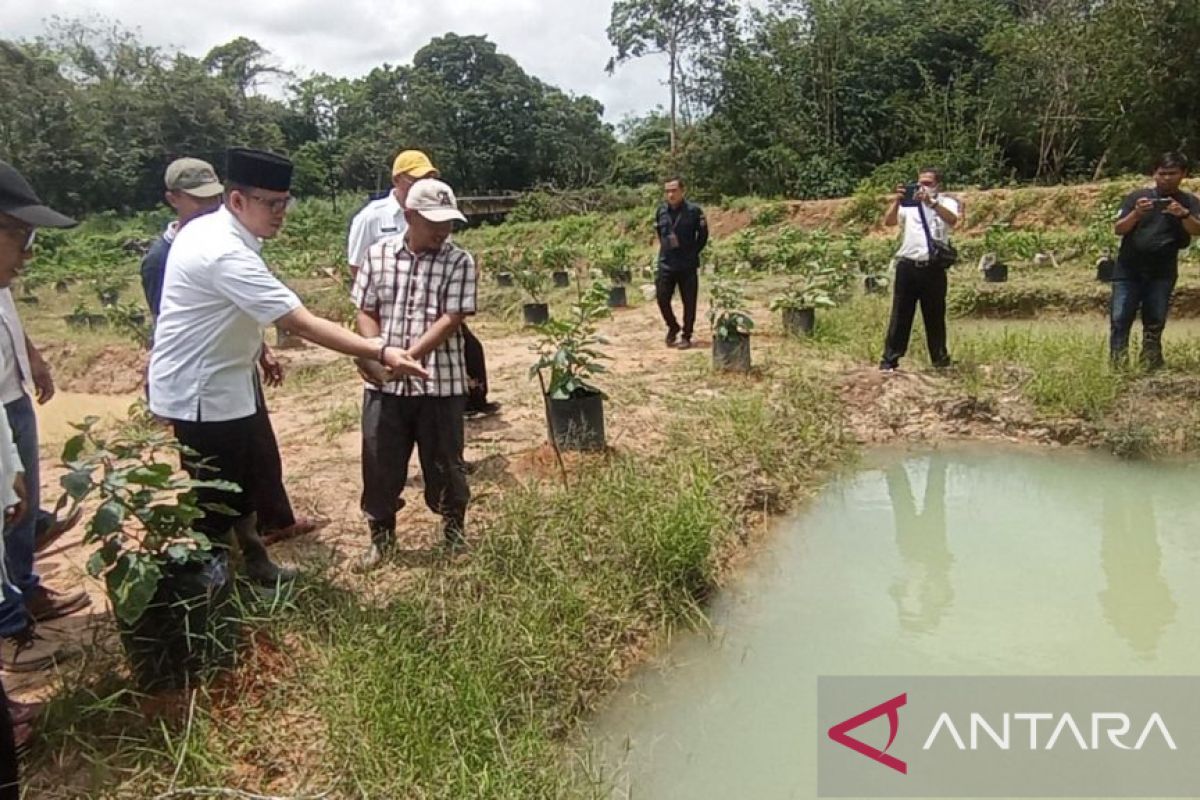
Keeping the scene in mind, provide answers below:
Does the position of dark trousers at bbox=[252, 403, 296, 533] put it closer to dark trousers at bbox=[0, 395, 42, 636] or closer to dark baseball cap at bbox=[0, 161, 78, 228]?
dark trousers at bbox=[0, 395, 42, 636]

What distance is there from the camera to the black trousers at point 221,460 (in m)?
2.43

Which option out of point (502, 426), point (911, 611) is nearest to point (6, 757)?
point (911, 611)

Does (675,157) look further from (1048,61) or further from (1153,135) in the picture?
(1153,135)

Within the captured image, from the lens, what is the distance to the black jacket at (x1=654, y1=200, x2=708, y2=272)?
6.32 m

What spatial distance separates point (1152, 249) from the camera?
15.4 feet

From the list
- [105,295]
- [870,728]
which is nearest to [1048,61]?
[105,295]

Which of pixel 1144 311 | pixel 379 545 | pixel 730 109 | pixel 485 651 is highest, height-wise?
pixel 730 109

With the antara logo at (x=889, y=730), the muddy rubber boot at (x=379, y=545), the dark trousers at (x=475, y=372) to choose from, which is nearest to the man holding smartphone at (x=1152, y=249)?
the antara logo at (x=889, y=730)

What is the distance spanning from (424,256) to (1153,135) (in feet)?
65.4

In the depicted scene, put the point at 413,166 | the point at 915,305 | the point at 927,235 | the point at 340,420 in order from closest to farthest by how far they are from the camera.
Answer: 1. the point at 413,166
2. the point at 340,420
3. the point at 927,235
4. the point at 915,305

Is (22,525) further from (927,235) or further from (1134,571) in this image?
(927,235)

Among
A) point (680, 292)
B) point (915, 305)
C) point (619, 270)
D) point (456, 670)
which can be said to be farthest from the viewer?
point (619, 270)

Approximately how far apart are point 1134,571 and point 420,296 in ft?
9.50

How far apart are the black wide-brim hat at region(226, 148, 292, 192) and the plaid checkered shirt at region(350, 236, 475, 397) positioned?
526mm
